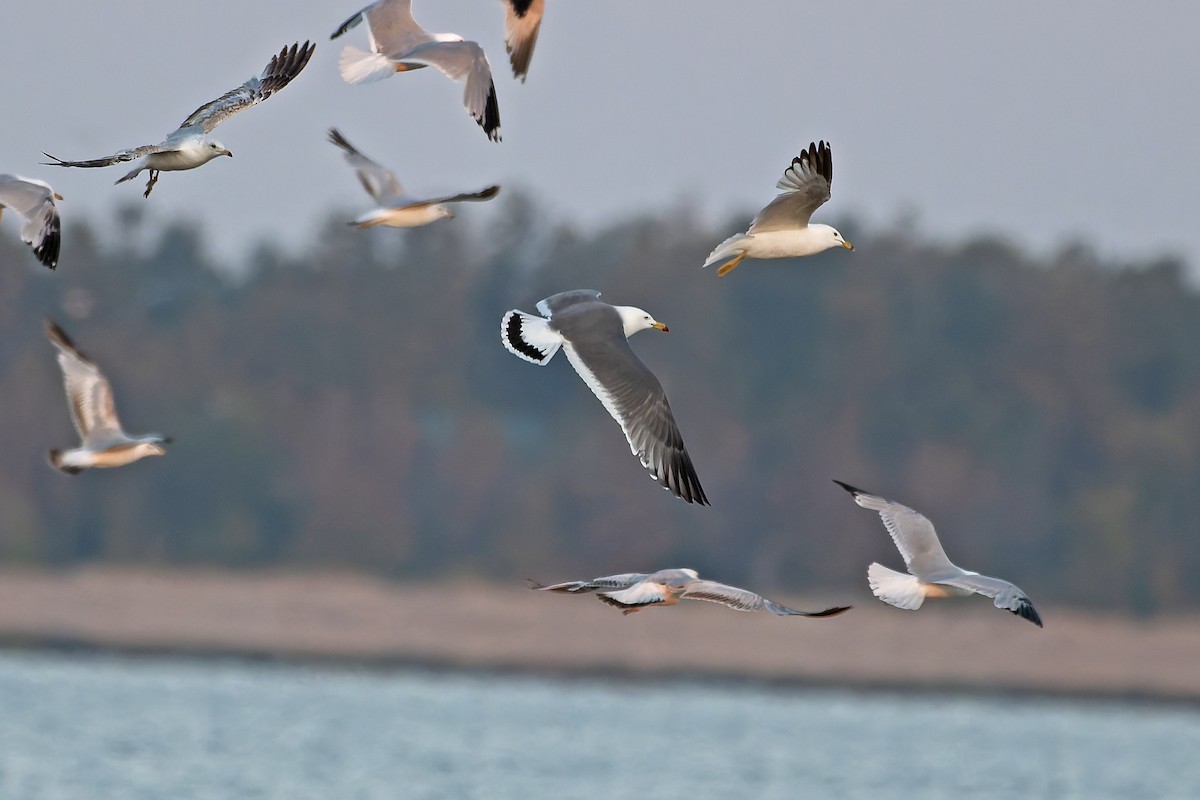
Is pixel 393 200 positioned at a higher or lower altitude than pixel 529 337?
higher

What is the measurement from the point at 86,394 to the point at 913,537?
13.8 ft

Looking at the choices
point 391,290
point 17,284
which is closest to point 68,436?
point 17,284

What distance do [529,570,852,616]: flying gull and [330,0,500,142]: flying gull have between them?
205cm

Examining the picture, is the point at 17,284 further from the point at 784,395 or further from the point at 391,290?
the point at 784,395

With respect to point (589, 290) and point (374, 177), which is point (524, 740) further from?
point (589, 290)

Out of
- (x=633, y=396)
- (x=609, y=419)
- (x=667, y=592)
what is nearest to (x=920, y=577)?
(x=667, y=592)

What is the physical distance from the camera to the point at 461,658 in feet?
112

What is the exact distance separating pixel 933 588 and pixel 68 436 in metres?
34.5

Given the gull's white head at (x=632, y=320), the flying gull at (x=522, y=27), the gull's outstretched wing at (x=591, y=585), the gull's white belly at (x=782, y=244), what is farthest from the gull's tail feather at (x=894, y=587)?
the flying gull at (x=522, y=27)

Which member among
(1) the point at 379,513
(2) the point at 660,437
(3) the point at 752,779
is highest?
(1) the point at 379,513

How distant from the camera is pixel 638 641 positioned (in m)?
34.7

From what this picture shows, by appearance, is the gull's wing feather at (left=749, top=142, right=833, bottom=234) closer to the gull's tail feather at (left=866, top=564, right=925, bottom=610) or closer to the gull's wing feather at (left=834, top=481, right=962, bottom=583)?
the gull's wing feather at (left=834, top=481, right=962, bottom=583)

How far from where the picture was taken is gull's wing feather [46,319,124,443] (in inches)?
441

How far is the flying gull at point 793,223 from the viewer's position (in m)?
10.1
